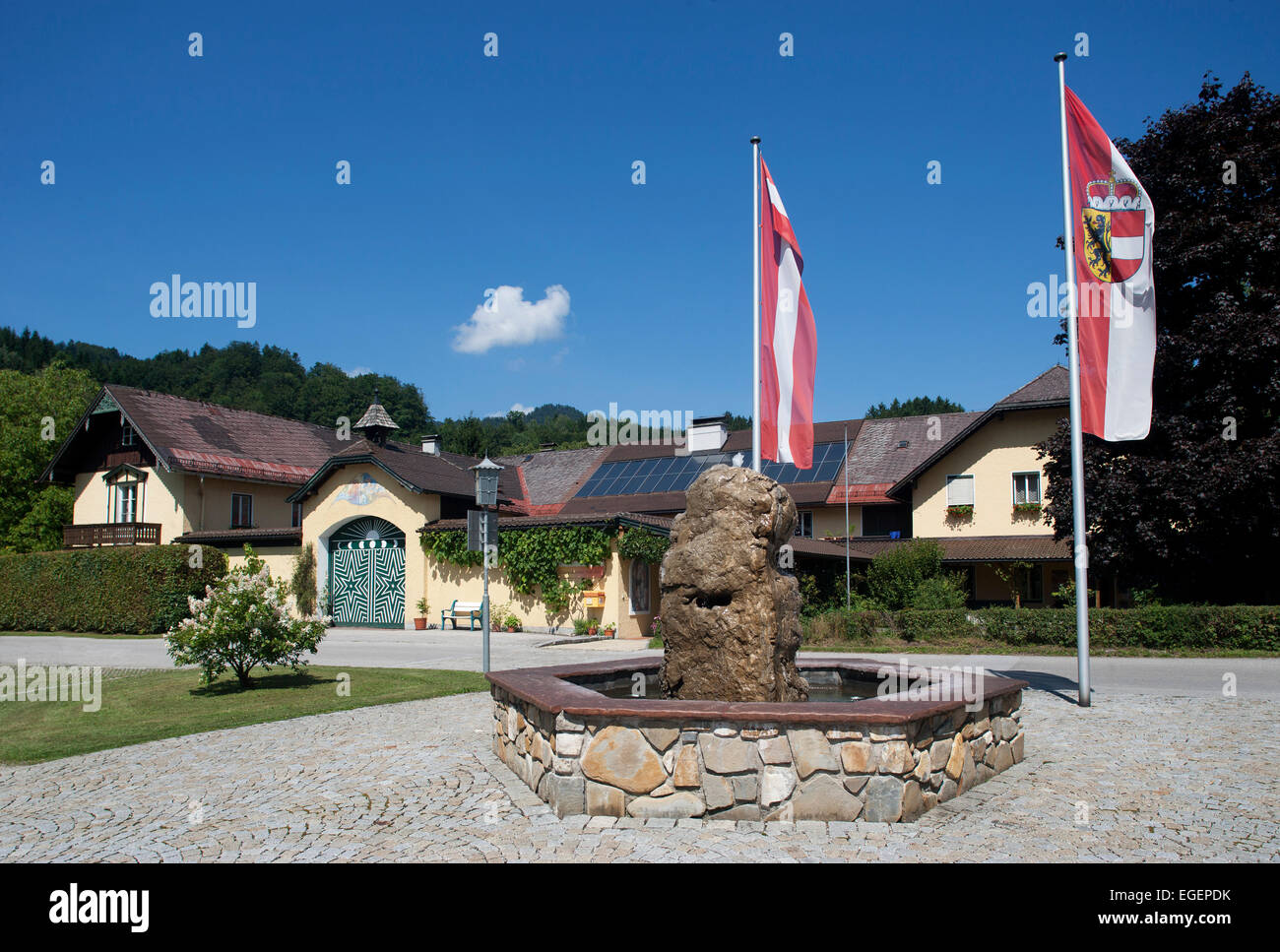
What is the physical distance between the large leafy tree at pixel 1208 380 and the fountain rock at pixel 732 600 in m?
15.7

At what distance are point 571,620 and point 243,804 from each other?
1874 cm

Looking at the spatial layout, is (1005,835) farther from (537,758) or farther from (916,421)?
(916,421)

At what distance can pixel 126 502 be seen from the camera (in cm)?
3359

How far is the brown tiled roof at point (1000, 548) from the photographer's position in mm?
27284

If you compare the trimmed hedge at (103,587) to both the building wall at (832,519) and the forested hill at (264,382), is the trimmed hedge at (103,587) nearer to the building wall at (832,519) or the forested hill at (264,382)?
the building wall at (832,519)

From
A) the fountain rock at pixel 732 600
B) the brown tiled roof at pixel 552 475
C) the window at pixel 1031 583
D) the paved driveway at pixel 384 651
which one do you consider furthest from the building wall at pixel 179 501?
the fountain rock at pixel 732 600

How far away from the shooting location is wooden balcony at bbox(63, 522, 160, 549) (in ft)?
104

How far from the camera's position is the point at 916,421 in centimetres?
3678

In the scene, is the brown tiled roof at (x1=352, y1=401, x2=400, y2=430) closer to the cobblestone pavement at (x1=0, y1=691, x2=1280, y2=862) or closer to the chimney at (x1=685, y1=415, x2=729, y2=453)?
the chimney at (x1=685, y1=415, x2=729, y2=453)

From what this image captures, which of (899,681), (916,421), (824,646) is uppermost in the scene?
(916,421)

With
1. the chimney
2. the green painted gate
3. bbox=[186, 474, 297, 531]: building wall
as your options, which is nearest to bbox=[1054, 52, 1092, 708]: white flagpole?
the green painted gate

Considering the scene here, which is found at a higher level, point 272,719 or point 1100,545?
point 1100,545

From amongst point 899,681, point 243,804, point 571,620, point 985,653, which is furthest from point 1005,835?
point 571,620

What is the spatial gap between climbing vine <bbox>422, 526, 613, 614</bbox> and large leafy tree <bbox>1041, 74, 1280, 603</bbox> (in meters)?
12.0
